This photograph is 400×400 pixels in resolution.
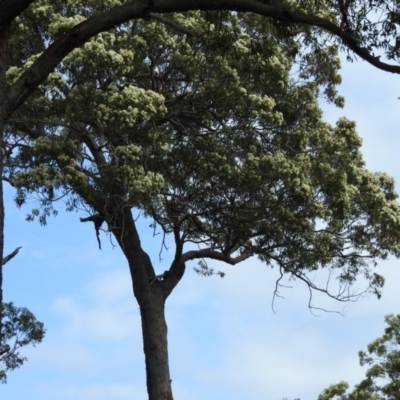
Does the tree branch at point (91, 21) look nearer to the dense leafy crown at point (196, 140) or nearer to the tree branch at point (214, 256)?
the dense leafy crown at point (196, 140)

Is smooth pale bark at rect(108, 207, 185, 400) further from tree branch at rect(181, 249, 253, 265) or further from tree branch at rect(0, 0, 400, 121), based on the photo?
tree branch at rect(0, 0, 400, 121)

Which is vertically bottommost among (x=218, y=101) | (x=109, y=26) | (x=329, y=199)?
(x=109, y=26)

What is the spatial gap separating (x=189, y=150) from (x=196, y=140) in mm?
333

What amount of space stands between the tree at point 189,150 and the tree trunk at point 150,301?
0.03 m

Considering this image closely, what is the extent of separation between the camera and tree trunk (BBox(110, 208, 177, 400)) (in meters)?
20.5

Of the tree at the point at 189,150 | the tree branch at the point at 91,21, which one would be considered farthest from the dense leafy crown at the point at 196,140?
the tree branch at the point at 91,21

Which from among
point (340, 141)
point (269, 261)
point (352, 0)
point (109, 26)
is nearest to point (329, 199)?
point (340, 141)

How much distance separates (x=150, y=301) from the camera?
69.9 ft

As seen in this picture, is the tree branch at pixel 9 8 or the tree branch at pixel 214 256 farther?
the tree branch at pixel 214 256

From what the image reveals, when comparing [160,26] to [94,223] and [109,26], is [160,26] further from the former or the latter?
[109,26]

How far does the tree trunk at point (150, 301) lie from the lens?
20547 mm

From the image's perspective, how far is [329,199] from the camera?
22.0 metres

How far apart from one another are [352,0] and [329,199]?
9.55 meters

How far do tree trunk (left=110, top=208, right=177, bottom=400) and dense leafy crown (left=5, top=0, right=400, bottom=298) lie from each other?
0.81m
